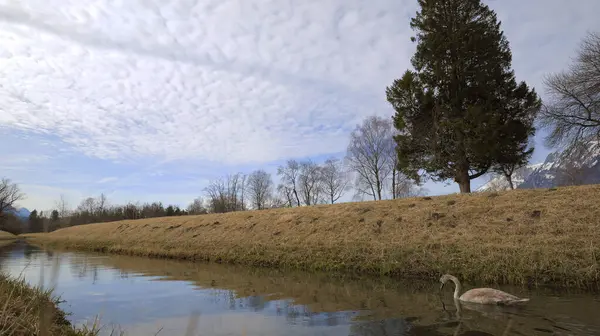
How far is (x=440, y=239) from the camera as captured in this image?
1270 centimetres

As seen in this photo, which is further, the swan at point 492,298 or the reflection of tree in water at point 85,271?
the reflection of tree in water at point 85,271

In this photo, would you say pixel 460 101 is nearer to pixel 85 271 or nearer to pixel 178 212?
pixel 85 271

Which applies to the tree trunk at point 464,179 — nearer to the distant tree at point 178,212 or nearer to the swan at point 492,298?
the swan at point 492,298

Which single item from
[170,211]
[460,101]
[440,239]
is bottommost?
[440,239]

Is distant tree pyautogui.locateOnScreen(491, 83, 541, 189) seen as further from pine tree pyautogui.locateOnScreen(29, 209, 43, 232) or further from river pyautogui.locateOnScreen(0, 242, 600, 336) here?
pine tree pyautogui.locateOnScreen(29, 209, 43, 232)

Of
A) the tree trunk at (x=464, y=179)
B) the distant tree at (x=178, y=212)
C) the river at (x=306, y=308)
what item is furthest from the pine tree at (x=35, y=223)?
the tree trunk at (x=464, y=179)

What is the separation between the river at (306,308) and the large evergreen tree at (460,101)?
43.5ft

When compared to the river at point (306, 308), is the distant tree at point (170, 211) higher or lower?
higher

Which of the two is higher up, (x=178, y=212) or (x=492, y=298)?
(x=178, y=212)

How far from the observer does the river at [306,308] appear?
6656 millimetres

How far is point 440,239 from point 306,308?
6345 mm

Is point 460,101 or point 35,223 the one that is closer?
point 460,101

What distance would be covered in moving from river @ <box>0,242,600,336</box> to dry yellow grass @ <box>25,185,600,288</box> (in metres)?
0.99

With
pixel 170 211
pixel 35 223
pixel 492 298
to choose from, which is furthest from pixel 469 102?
pixel 35 223
